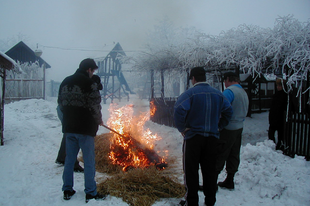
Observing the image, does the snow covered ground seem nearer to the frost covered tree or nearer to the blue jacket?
the blue jacket

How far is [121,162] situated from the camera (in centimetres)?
480

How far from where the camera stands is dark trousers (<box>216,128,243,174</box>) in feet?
11.7

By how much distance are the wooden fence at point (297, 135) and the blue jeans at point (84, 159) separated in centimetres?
453

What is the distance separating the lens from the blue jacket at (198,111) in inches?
112

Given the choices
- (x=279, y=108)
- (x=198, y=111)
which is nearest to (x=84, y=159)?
(x=198, y=111)

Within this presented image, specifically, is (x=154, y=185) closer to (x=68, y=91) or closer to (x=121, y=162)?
(x=121, y=162)

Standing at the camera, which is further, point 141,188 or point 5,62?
point 5,62

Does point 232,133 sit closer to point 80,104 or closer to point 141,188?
point 141,188

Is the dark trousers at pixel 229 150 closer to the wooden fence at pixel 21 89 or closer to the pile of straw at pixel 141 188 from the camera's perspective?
the pile of straw at pixel 141 188

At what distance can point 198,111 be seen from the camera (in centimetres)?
286

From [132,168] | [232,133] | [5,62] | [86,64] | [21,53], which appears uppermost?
[21,53]

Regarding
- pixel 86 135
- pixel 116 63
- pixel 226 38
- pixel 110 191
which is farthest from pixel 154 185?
pixel 116 63

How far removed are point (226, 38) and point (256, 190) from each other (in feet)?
16.8

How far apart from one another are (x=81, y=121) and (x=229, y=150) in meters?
2.49
